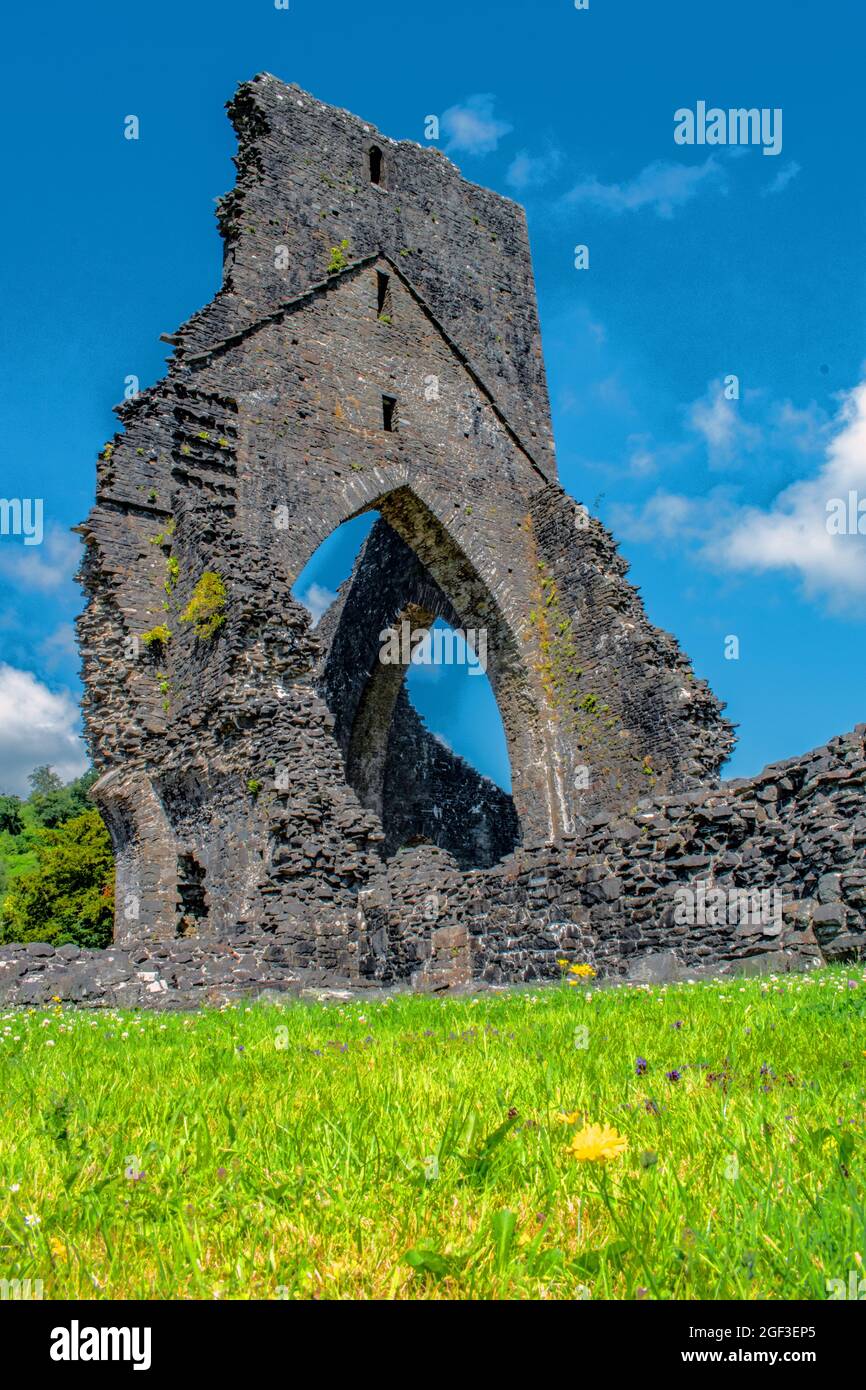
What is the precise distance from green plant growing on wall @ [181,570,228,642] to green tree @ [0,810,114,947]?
19.7 m

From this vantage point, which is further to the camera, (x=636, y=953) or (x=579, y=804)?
(x=579, y=804)

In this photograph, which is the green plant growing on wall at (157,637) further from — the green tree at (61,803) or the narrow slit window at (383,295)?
the green tree at (61,803)

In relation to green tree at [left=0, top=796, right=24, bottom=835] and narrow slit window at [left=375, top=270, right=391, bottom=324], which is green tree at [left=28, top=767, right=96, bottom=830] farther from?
narrow slit window at [left=375, top=270, right=391, bottom=324]

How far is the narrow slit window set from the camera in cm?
2077

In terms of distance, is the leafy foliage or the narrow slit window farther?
the leafy foliage

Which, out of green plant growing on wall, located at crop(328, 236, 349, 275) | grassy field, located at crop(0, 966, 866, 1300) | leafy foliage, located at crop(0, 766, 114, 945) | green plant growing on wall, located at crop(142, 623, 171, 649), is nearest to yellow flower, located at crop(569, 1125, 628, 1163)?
grassy field, located at crop(0, 966, 866, 1300)

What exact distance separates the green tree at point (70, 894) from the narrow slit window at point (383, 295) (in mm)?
19668

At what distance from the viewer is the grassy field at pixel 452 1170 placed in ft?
4.95

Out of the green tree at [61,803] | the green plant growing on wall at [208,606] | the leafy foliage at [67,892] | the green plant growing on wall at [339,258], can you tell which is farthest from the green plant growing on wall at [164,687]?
the green tree at [61,803]

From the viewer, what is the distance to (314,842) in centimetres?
1225

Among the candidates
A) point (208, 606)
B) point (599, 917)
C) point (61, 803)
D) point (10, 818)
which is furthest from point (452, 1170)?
point (10, 818)
